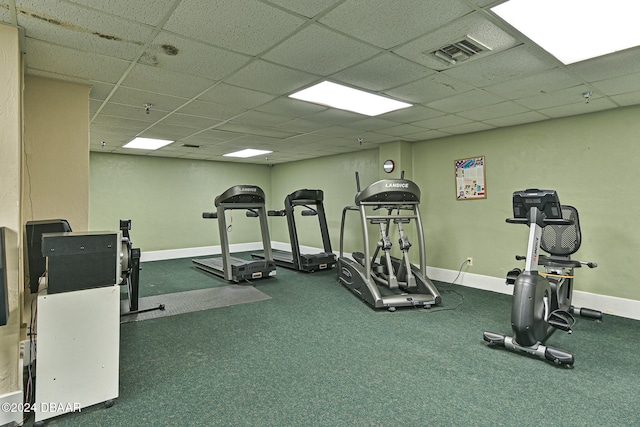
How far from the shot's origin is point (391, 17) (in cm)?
198

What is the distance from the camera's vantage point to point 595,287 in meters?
3.97

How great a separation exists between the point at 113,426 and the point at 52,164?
223cm

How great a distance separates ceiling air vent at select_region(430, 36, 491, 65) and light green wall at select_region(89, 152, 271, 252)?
22.7 feet

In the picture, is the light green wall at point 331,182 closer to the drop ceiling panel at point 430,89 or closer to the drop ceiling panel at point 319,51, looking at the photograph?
the drop ceiling panel at point 430,89

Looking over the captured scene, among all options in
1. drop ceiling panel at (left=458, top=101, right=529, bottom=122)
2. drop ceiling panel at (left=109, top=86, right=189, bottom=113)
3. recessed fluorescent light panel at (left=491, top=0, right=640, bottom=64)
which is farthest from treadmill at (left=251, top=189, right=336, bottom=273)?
recessed fluorescent light panel at (left=491, top=0, right=640, bottom=64)

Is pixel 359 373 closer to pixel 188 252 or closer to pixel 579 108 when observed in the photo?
pixel 579 108

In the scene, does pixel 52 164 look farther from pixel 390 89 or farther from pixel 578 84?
pixel 578 84

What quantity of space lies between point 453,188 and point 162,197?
6231mm

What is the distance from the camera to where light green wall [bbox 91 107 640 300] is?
12.6 ft

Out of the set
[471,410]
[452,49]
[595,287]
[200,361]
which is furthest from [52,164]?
[595,287]

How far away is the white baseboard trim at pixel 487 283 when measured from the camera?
3770mm

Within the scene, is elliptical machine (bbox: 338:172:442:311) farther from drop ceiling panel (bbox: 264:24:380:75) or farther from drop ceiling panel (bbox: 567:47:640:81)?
drop ceiling panel (bbox: 567:47:640:81)

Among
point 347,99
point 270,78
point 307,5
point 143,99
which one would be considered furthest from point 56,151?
point 347,99

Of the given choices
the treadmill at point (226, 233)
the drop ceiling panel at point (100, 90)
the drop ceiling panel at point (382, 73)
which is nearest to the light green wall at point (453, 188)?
the treadmill at point (226, 233)
